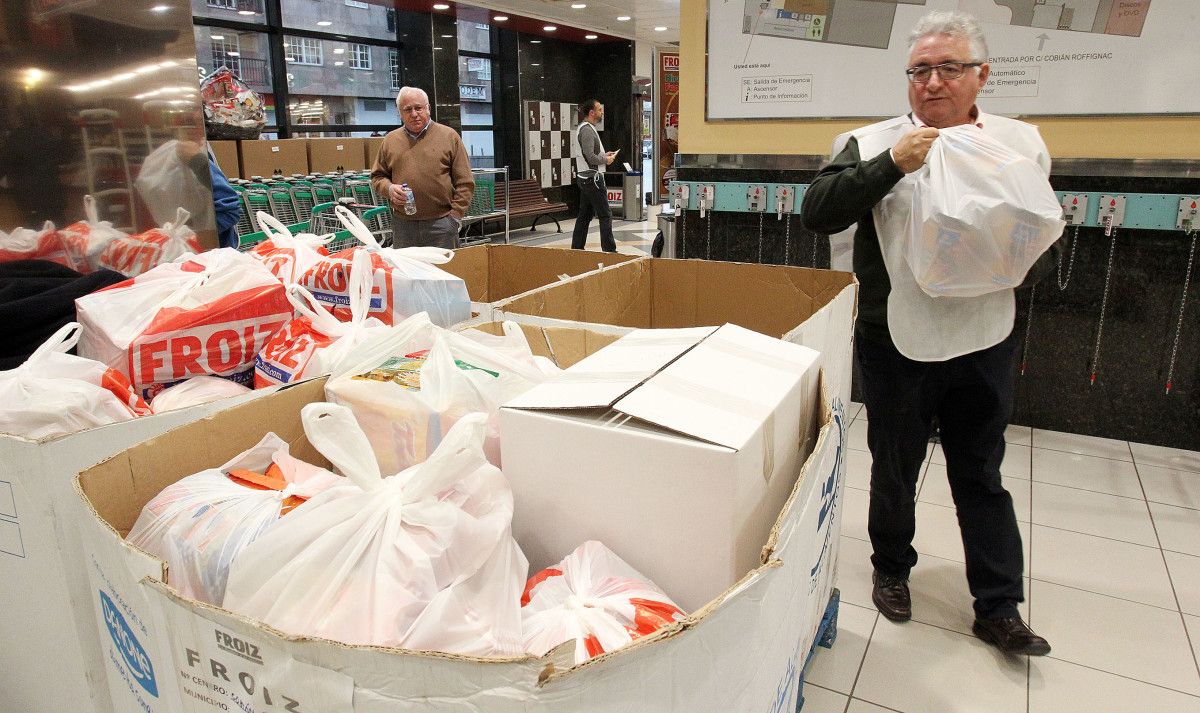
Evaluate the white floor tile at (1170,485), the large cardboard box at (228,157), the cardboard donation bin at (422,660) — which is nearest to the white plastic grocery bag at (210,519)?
the cardboard donation bin at (422,660)

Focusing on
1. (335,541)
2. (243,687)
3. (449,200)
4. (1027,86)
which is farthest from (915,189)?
(449,200)

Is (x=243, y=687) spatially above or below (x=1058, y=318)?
above

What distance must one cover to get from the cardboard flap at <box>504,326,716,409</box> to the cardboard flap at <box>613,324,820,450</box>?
2 centimetres

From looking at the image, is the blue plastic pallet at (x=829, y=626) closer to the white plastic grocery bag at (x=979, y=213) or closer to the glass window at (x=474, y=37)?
the white plastic grocery bag at (x=979, y=213)

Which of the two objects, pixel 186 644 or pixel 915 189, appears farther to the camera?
pixel 915 189

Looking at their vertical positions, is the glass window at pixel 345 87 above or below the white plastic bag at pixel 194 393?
above

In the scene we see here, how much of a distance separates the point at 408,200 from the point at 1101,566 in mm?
3591

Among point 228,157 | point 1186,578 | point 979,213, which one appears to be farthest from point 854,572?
point 228,157

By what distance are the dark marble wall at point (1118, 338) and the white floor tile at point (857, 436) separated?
70 centimetres

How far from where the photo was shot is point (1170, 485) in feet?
9.86

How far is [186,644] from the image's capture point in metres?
0.63

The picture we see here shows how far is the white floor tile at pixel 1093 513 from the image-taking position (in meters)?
2.67

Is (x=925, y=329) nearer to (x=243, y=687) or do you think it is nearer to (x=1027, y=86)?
(x=243, y=687)

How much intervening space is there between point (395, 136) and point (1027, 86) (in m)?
3.25
